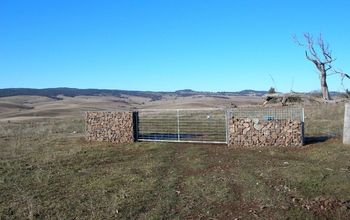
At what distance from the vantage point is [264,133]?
18.6 metres

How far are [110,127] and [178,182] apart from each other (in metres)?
10.5

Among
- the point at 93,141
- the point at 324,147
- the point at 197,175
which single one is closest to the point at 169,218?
the point at 197,175

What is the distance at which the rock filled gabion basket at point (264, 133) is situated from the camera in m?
18.0

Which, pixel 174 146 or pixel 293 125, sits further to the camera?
pixel 174 146

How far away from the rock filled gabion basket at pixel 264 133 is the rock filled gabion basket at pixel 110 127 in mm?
5225

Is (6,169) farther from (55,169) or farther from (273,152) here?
(273,152)

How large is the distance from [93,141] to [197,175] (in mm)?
10363

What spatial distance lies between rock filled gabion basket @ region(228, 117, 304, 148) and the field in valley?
66 cm

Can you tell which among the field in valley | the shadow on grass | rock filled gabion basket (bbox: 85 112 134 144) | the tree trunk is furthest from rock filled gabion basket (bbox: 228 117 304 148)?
rock filled gabion basket (bbox: 85 112 134 144)

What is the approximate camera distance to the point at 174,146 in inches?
784

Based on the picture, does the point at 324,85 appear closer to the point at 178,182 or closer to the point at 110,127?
the point at 178,182

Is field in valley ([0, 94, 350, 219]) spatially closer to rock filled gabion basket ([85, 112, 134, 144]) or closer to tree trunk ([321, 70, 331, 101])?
tree trunk ([321, 70, 331, 101])

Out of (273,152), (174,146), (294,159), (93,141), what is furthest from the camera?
(93,141)

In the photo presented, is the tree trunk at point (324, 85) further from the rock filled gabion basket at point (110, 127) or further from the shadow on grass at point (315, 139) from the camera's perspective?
the rock filled gabion basket at point (110, 127)
